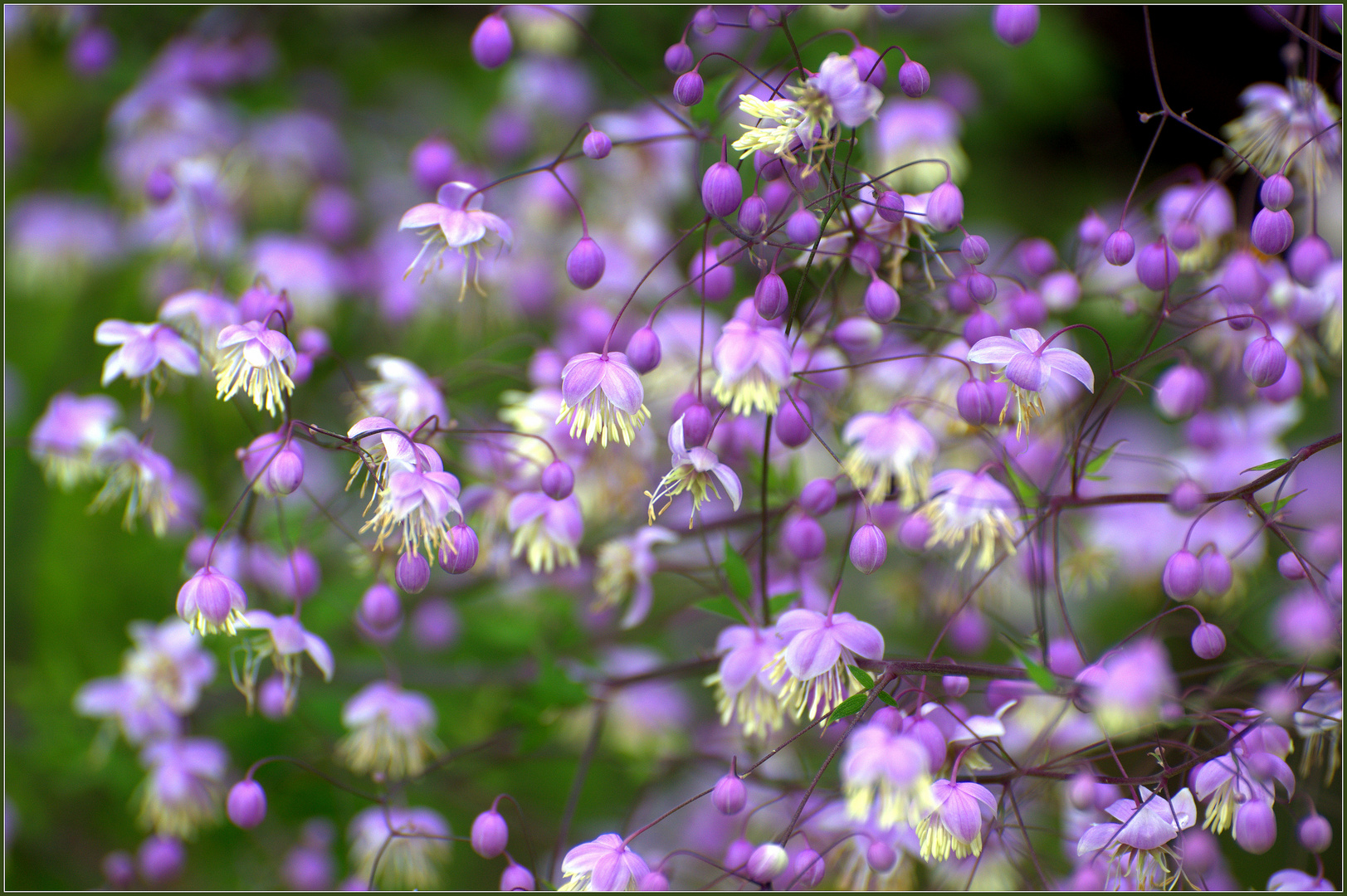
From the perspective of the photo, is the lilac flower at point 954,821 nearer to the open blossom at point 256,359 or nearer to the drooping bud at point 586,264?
Answer: the drooping bud at point 586,264

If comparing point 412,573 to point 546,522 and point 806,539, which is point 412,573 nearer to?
point 546,522

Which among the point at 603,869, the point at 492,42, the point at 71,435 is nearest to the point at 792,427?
the point at 603,869

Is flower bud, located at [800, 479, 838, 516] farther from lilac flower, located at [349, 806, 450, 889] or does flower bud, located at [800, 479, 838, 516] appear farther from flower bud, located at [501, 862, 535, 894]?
lilac flower, located at [349, 806, 450, 889]

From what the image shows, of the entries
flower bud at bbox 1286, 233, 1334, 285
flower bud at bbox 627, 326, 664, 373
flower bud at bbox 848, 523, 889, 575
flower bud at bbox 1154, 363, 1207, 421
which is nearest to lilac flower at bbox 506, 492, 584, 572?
flower bud at bbox 627, 326, 664, 373

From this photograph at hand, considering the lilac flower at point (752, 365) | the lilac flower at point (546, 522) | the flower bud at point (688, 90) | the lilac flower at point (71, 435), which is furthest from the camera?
the lilac flower at point (71, 435)

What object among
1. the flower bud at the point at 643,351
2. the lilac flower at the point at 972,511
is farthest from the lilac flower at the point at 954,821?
the flower bud at the point at 643,351

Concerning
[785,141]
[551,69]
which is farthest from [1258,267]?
[551,69]
